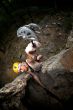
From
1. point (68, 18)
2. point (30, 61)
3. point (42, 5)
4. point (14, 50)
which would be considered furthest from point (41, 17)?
point (30, 61)

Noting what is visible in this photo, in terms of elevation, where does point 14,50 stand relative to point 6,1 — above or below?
below

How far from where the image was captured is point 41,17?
9.77 metres

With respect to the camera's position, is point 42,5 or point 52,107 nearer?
point 52,107

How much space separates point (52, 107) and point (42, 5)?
16.6 feet

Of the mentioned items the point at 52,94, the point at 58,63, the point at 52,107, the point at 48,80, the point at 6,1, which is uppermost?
the point at 6,1

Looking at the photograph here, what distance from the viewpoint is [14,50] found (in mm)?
9242

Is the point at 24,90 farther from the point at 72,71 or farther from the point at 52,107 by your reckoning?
the point at 72,71

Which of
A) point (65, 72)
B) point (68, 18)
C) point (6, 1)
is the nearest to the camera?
point (65, 72)

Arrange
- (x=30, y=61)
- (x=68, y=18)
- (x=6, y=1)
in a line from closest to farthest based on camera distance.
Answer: (x=30, y=61)
(x=68, y=18)
(x=6, y=1)

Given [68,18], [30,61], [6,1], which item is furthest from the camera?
[6,1]

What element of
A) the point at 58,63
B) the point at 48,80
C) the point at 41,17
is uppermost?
the point at 41,17

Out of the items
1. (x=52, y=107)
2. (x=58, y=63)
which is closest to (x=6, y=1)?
(x=58, y=63)

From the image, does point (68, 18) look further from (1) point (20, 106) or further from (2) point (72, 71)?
(1) point (20, 106)

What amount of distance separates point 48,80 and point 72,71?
0.77 m
